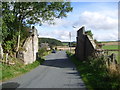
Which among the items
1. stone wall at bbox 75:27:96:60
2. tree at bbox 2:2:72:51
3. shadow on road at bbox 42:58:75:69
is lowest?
shadow on road at bbox 42:58:75:69

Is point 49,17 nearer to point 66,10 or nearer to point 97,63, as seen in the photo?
point 66,10

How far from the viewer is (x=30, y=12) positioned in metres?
26.3

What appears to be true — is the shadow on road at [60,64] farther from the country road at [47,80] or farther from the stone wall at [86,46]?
the country road at [47,80]

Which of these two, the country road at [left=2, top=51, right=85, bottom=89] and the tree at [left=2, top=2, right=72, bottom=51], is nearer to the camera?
the country road at [left=2, top=51, right=85, bottom=89]

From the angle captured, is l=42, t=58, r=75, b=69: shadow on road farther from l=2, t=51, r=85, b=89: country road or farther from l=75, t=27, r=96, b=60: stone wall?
l=2, t=51, r=85, b=89: country road

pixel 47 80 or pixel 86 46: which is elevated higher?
pixel 86 46

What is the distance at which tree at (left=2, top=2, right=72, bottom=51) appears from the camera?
24250 mm

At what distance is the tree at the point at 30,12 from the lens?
2425 centimetres

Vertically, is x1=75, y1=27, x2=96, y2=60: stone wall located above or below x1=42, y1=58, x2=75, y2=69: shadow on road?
above

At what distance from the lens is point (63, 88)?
11.6 m

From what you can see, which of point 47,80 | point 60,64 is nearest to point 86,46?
point 60,64

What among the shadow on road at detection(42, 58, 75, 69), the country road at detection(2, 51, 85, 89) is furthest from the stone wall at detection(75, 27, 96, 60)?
the country road at detection(2, 51, 85, 89)

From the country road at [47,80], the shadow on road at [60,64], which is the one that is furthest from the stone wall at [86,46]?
the country road at [47,80]

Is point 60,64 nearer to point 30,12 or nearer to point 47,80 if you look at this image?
point 30,12
